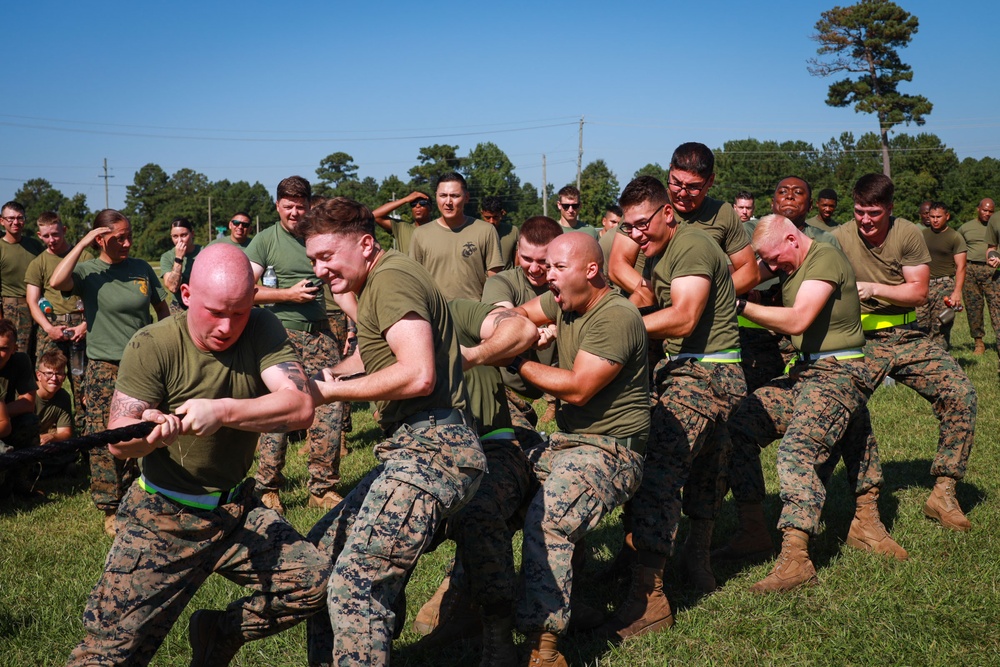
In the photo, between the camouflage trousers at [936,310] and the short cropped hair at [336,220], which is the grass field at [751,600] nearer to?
the short cropped hair at [336,220]

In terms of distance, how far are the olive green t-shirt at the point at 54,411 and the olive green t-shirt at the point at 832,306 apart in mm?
7175

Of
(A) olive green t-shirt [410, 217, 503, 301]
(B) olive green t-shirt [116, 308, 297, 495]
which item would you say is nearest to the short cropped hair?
(B) olive green t-shirt [116, 308, 297, 495]

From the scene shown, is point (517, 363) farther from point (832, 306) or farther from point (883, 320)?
point (883, 320)

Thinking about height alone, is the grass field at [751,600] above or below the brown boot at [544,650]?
below

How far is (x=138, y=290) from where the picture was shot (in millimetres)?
8195

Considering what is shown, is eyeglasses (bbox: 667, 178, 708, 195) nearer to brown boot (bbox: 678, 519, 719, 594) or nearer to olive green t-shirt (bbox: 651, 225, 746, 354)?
olive green t-shirt (bbox: 651, 225, 746, 354)

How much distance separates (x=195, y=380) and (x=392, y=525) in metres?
1.12

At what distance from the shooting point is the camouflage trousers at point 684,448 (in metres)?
5.41

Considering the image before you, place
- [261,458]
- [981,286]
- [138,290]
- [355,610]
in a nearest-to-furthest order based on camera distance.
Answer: [355,610] < [261,458] < [138,290] < [981,286]

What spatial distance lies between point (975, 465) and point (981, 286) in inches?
319

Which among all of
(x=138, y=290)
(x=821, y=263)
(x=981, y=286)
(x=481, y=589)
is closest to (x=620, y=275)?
(x=821, y=263)

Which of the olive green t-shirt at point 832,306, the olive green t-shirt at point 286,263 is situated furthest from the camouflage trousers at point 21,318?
the olive green t-shirt at point 832,306

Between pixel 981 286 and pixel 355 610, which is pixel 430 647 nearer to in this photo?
pixel 355 610

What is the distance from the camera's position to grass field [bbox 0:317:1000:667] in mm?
4984
